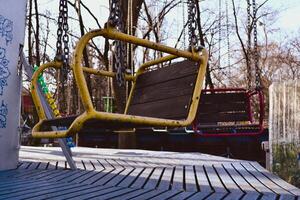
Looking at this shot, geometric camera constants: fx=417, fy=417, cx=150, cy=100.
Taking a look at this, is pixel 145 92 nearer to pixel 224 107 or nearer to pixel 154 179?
pixel 154 179

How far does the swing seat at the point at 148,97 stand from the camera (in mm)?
1628

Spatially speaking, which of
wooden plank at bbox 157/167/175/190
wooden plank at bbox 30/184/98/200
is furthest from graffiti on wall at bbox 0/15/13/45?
wooden plank at bbox 157/167/175/190

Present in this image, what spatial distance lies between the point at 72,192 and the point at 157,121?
24.0 inches

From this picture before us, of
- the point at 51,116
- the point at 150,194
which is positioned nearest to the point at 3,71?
the point at 51,116

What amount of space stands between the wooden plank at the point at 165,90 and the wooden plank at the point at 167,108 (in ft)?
0.08

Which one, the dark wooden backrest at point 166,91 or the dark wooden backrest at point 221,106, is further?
the dark wooden backrest at point 221,106

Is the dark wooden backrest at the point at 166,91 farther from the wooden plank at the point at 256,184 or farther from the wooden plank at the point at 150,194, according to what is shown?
the wooden plank at the point at 256,184

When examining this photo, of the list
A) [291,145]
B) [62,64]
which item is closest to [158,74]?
[62,64]

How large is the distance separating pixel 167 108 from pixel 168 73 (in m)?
Answer: 0.25

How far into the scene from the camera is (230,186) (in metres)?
2.30

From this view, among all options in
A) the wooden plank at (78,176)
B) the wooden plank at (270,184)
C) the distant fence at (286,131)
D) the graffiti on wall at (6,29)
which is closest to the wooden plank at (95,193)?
the wooden plank at (78,176)

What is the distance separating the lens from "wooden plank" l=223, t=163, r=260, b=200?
2002mm

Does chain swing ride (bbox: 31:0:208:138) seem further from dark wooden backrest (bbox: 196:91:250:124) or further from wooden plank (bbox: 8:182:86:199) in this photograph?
dark wooden backrest (bbox: 196:91:250:124)

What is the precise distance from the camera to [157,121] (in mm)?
1777
